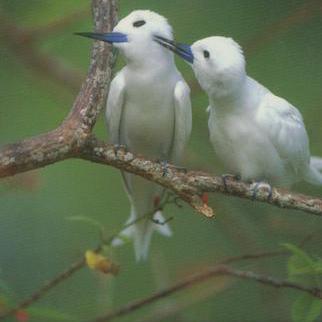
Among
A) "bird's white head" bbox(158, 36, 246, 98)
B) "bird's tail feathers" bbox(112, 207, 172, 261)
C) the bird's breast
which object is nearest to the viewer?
"bird's white head" bbox(158, 36, 246, 98)

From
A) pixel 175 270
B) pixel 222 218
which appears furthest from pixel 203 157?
pixel 175 270

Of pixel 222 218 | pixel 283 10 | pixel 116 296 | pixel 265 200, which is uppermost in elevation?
pixel 283 10

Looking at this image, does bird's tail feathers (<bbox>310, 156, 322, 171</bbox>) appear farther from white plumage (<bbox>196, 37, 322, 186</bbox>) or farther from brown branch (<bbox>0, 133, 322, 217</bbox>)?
brown branch (<bbox>0, 133, 322, 217</bbox>)

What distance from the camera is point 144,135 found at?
1527 millimetres

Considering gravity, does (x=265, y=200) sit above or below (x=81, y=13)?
below

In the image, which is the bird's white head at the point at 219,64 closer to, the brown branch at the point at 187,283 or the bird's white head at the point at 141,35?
the bird's white head at the point at 141,35

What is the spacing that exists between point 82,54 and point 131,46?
0.29m

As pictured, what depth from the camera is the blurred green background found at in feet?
5.43

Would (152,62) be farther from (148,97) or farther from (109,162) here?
(109,162)

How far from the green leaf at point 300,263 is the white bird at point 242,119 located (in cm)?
21

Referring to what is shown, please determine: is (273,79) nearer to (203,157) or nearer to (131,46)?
(203,157)

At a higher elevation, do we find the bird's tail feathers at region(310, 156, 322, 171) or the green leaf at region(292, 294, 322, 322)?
the bird's tail feathers at region(310, 156, 322, 171)

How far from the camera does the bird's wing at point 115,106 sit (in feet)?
4.89

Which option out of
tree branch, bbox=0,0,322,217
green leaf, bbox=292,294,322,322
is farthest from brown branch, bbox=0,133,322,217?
green leaf, bbox=292,294,322,322
